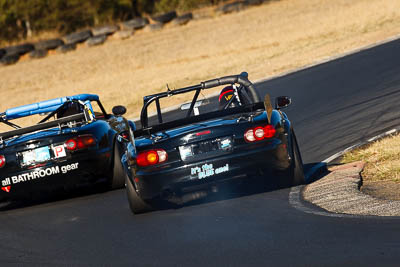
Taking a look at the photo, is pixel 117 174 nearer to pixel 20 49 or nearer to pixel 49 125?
pixel 49 125

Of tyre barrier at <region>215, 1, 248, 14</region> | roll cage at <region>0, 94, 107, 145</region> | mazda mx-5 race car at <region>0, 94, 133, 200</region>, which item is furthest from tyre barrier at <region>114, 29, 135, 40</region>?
mazda mx-5 race car at <region>0, 94, 133, 200</region>

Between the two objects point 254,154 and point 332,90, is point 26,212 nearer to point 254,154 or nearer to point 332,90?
point 254,154

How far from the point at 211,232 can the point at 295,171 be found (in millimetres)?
1600

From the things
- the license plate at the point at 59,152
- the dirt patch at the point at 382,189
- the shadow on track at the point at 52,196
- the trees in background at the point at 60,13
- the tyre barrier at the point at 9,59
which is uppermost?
the trees in background at the point at 60,13

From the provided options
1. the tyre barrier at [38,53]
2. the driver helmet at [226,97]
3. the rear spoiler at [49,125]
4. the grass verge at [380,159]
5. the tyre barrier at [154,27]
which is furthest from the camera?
the tyre barrier at [154,27]

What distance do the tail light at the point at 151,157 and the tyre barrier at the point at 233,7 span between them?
111ft

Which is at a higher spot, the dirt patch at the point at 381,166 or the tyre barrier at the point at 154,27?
the tyre barrier at the point at 154,27

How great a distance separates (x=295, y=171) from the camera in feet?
25.7

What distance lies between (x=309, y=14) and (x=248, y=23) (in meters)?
2.91

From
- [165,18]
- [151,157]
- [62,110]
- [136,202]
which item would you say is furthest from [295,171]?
[165,18]

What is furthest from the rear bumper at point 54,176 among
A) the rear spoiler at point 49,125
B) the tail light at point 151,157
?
the tail light at point 151,157

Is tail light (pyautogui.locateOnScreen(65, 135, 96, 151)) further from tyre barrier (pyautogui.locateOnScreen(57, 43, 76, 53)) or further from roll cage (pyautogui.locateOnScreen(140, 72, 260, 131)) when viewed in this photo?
tyre barrier (pyautogui.locateOnScreen(57, 43, 76, 53))

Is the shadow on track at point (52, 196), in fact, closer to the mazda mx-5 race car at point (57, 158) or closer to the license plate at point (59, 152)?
the mazda mx-5 race car at point (57, 158)

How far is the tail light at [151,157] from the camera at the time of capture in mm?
7520
